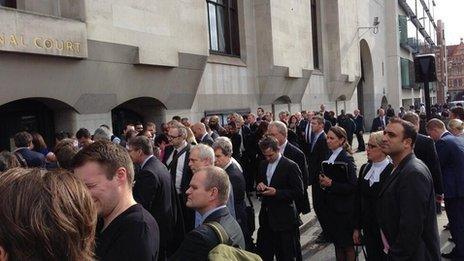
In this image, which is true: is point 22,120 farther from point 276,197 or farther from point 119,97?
point 276,197

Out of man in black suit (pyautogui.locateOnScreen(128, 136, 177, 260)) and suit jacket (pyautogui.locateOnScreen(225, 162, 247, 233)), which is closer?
man in black suit (pyautogui.locateOnScreen(128, 136, 177, 260))

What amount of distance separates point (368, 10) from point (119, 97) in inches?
1015

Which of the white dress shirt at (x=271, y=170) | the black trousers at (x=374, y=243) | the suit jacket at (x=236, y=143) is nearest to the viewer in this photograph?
the black trousers at (x=374, y=243)

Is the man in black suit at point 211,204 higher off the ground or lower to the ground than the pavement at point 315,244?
higher

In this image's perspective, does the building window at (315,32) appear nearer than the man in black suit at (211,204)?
No

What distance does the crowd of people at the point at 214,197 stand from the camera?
1.44 meters

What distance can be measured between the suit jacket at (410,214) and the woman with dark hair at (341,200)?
147 cm

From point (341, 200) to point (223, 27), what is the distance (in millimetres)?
12451

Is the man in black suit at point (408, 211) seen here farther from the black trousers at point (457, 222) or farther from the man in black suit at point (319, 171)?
the black trousers at point (457, 222)

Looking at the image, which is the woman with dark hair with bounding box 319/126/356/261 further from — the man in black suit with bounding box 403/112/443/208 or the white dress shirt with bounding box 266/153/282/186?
the man in black suit with bounding box 403/112/443/208

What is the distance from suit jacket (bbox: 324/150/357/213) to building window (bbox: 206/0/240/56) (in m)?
11.1

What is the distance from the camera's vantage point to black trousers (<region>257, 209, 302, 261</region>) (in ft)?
17.3

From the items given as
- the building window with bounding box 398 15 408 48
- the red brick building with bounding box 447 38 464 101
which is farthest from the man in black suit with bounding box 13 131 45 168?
the red brick building with bounding box 447 38 464 101

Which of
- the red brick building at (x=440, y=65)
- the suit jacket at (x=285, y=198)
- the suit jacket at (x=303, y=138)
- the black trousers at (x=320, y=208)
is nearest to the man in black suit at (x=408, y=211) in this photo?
the suit jacket at (x=285, y=198)
